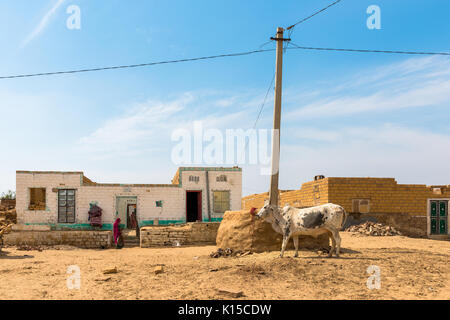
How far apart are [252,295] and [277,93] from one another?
700 cm

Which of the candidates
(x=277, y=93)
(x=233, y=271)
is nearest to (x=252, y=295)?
(x=233, y=271)

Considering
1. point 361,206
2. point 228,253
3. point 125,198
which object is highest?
point 125,198

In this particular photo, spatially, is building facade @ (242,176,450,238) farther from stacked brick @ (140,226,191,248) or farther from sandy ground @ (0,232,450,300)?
sandy ground @ (0,232,450,300)

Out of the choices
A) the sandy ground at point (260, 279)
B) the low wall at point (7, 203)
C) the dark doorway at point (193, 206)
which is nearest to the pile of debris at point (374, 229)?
the sandy ground at point (260, 279)

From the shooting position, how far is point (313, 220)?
9.75m

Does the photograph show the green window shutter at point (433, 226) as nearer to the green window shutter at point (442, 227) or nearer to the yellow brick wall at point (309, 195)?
the green window shutter at point (442, 227)

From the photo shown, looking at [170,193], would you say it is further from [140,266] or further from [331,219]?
[331,219]

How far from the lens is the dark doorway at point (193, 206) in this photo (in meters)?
21.7

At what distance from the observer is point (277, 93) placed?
Answer: 1159 centimetres

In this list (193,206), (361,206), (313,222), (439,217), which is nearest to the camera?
(313,222)

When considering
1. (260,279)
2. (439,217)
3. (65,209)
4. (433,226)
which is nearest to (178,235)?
(65,209)

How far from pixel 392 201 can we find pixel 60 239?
765 inches

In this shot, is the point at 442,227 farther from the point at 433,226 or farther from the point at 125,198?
the point at 125,198

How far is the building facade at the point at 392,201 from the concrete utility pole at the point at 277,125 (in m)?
10.8
